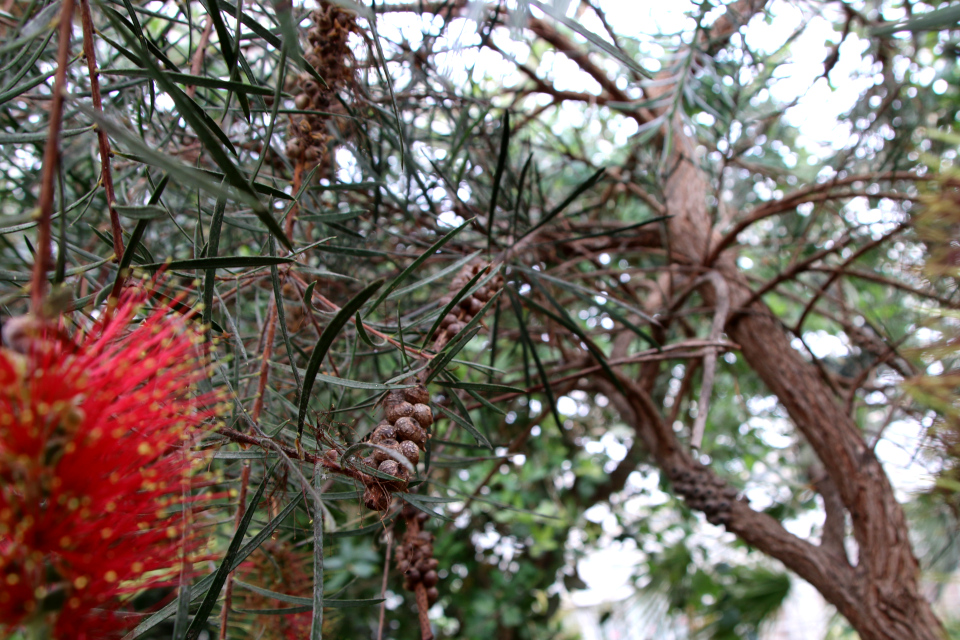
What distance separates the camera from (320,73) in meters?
0.44

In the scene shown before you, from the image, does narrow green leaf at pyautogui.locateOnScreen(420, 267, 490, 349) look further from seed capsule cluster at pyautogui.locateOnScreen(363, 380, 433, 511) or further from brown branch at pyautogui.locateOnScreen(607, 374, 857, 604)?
brown branch at pyautogui.locateOnScreen(607, 374, 857, 604)

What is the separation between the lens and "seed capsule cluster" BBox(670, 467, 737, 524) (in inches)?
32.2

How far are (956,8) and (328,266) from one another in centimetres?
52

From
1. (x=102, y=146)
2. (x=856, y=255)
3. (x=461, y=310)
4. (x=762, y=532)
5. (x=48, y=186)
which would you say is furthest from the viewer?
(x=762, y=532)

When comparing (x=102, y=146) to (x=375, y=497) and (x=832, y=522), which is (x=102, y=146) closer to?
(x=375, y=497)

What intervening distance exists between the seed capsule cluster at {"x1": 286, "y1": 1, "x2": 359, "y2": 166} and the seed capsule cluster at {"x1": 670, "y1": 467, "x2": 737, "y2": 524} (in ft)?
2.23

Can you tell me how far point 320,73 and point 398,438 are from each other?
0.29 metres

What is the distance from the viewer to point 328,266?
0.62 meters

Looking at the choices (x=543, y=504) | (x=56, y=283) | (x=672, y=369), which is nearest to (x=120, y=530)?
(x=56, y=283)

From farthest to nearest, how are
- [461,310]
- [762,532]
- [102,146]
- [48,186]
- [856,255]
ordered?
1. [762,532]
2. [856,255]
3. [461,310]
4. [102,146]
5. [48,186]

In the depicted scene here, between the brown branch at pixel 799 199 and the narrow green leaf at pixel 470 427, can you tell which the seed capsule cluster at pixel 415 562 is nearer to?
the narrow green leaf at pixel 470 427

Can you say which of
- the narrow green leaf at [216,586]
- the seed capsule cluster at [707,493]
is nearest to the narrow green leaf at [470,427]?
the narrow green leaf at [216,586]

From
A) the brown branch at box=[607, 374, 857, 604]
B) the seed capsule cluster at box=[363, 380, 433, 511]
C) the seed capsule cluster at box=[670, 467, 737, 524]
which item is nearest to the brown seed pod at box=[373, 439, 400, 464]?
the seed capsule cluster at box=[363, 380, 433, 511]

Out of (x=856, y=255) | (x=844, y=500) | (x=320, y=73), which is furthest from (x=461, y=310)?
(x=844, y=500)
